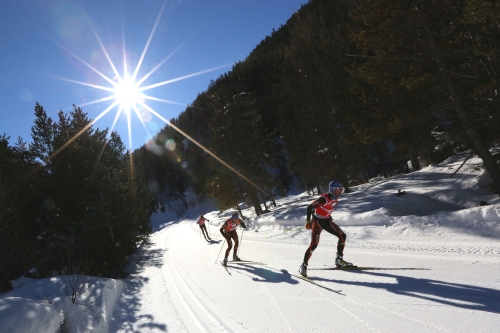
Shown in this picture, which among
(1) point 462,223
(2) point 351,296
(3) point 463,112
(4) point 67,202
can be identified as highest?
(4) point 67,202

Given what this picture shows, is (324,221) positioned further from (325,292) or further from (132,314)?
(132,314)

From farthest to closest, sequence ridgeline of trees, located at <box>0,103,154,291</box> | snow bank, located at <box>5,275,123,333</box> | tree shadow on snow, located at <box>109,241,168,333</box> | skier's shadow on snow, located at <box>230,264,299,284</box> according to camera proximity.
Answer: ridgeline of trees, located at <box>0,103,154,291</box> < skier's shadow on snow, located at <box>230,264,299,284</box> < tree shadow on snow, located at <box>109,241,168,333</box> < snow bank, located at <box>5,275,123,333</box>

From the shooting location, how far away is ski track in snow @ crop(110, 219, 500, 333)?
3811 mm

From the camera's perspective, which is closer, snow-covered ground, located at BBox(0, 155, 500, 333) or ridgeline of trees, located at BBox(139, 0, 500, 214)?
snow-covered ground, located at BBox(0, 155, 500, 333)

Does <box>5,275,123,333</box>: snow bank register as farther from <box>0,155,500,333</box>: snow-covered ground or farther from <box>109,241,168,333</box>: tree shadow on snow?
<box>109,241,168,333</box>: tree shadow on snow

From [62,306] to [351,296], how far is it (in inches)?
260

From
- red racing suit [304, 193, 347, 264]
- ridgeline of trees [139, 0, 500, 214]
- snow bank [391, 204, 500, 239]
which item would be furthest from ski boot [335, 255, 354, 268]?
ridgeline of trees [139, 0, 500, 214]

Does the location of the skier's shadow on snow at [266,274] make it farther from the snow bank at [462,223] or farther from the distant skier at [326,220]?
the snow bank at [462,223]

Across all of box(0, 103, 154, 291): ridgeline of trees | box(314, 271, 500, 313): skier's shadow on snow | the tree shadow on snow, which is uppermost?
box(0, 103, 154, 291): ridgeline of trees

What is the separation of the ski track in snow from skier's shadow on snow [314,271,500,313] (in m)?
0.01

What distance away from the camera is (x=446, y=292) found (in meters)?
4.28

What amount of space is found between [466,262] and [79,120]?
21.8 m

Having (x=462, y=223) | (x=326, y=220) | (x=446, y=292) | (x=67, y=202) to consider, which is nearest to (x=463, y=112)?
(x=462, y=223)

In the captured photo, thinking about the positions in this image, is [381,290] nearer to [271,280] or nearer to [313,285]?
[313,285]
